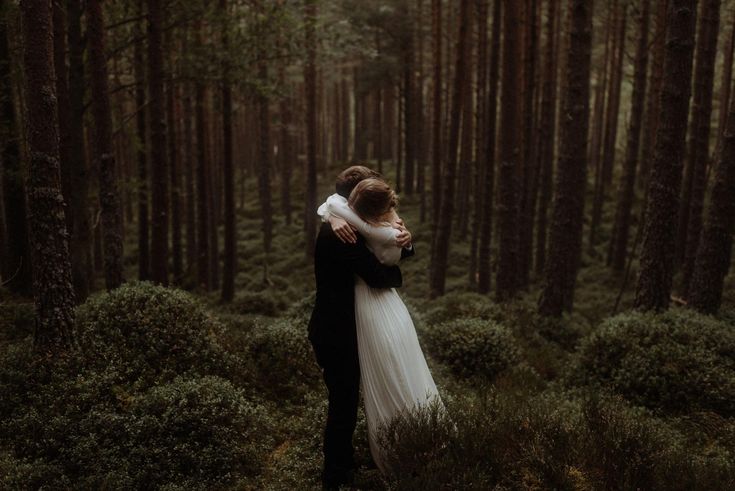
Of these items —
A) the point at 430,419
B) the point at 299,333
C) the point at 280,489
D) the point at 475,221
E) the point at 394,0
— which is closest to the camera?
the point at 430,419

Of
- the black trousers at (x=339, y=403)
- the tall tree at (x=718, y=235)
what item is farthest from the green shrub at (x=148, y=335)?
the tall tree at (x=718, y=235)

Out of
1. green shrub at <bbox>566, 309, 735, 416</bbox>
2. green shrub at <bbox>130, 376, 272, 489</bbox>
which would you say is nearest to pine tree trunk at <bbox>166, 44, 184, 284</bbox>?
green shrub at <bbox>130, 376, 272, 489</bbox>

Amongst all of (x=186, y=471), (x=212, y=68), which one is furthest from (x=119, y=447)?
(x=212, y=68)

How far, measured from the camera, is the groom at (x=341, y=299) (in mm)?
4434

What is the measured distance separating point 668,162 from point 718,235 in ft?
5.61

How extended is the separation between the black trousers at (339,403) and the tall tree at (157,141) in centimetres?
668

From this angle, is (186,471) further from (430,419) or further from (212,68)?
(212,68)

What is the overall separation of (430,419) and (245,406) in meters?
2.34

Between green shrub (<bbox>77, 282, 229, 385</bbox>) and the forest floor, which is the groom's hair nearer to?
the forest floor

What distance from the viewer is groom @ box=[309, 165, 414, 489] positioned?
14.5 feet

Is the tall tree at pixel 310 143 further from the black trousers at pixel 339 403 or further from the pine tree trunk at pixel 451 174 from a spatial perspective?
the black trousers at pixel 339 403

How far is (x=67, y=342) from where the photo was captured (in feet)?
20.6

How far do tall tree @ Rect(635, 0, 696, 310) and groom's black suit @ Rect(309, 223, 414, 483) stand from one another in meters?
6.52

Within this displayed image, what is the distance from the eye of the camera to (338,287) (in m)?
4.52
